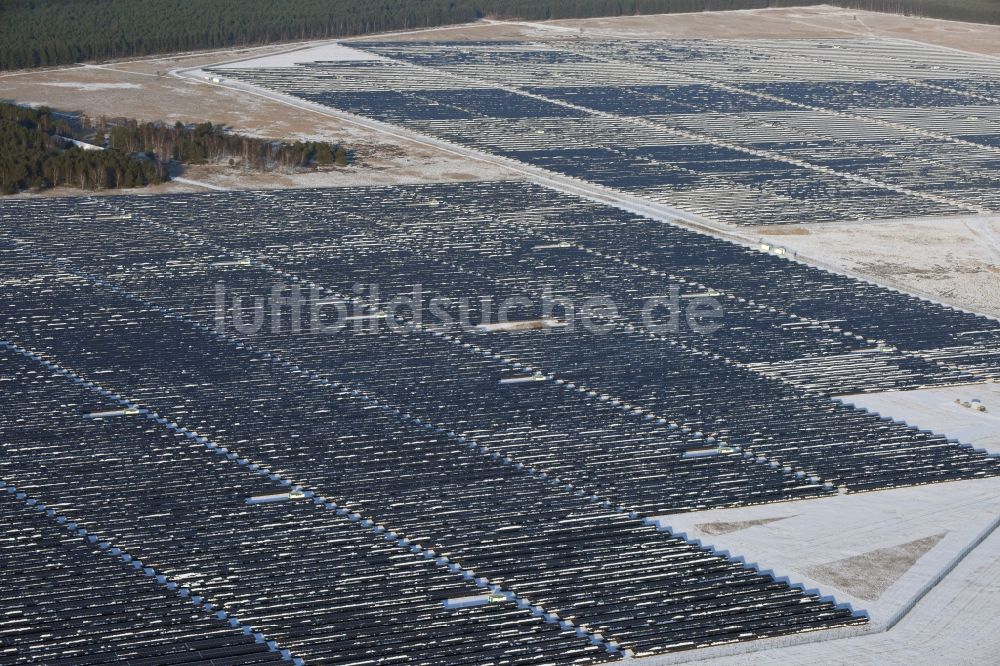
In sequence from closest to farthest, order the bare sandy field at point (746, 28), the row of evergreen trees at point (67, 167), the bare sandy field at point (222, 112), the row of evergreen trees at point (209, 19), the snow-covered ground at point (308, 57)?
the row of evergreen trees at point (67, 167) → the bare sandy field at point (222, 112) → the snow-covered ground at point (308, 57) → the row of evergreen trees at point (209, 19) → the bare sandy field at point (746, 28)

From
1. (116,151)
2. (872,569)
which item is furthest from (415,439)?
(116,151)

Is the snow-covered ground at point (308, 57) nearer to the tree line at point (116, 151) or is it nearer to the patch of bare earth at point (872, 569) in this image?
the tree line at point (116, 151)

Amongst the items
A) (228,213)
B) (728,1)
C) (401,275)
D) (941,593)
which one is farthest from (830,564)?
(728,1)

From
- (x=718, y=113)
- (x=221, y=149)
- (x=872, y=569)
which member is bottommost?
(x=872, y=569)

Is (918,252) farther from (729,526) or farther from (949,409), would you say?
(729,526)

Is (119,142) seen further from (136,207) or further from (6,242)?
(6,242)

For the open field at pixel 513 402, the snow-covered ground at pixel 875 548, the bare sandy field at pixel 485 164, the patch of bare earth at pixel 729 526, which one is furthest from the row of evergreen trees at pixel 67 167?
the patch of bare earth at pixel 729 526
